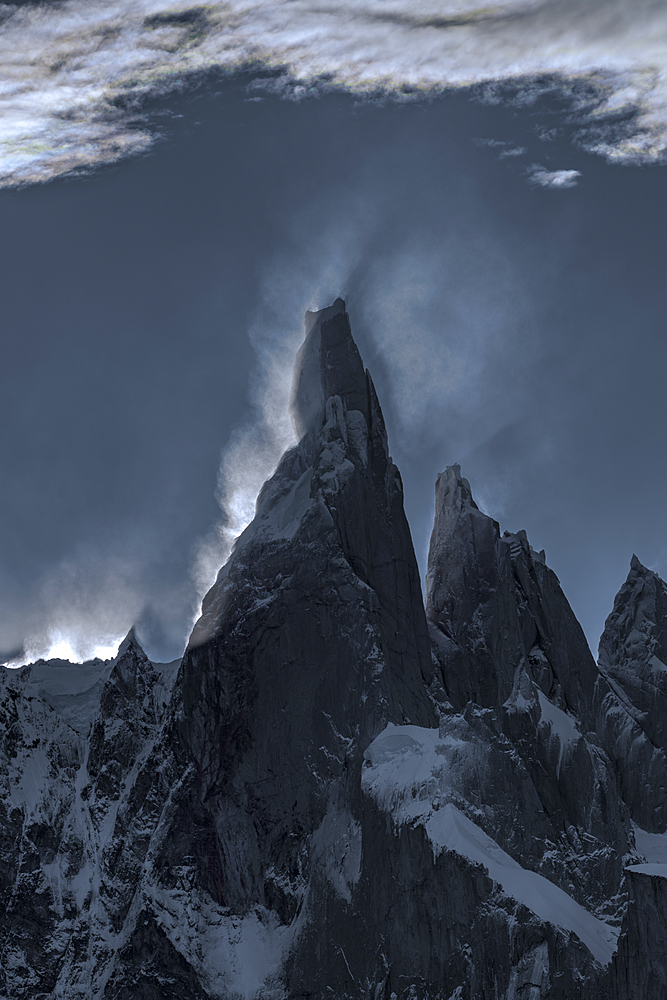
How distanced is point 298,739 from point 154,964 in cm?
2414

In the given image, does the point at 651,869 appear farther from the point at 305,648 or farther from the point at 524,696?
the point at 305,648

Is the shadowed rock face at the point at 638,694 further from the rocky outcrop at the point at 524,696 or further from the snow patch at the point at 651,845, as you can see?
the rocky outcrop at the point at 524,696

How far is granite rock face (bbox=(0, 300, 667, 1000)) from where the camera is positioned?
99438 millimetres

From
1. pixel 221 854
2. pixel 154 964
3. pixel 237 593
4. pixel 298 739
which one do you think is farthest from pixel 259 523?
pixel 154 964

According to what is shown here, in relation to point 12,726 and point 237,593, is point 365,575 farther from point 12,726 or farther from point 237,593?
point 12,726

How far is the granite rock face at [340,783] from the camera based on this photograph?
99.4 meters

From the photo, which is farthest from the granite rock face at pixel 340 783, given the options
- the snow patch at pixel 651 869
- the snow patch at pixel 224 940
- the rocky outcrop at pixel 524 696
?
the snow patch at pixel 651 869

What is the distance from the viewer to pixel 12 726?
13362 cm

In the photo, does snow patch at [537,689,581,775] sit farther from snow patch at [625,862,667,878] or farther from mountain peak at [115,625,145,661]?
mountain peak at [115,625,145,661]

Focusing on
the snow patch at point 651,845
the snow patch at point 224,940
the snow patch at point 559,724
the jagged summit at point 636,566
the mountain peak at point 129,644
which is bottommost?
the snow patch at point 224,940

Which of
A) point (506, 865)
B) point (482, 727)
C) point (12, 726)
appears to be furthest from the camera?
point (12, 726)

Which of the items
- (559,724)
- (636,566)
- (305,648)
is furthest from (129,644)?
(636,566)

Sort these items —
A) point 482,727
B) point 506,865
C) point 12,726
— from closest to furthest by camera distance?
point 506,865 < point 482,727 < point 12,726

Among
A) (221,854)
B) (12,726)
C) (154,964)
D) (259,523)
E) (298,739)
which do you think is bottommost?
(154,964)
